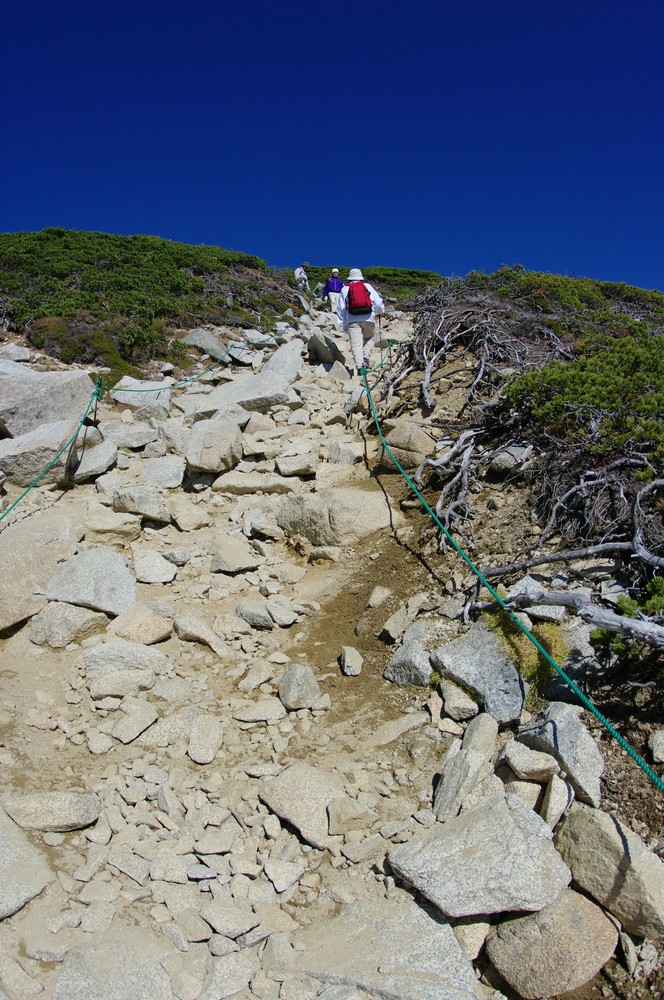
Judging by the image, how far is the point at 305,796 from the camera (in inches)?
137

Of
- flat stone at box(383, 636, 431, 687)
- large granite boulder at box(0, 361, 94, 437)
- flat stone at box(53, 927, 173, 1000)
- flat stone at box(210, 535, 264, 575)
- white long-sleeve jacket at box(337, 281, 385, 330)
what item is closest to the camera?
flat stone at box(53, 927, 173, 1000)

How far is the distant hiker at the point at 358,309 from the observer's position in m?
9.33

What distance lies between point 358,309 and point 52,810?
26.2 feet

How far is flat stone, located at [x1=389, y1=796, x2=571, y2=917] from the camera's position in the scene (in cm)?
270

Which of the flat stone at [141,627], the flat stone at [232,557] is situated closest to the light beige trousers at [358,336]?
the flat stone at [232,557]

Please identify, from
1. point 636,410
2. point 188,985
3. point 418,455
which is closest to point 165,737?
point 188,985

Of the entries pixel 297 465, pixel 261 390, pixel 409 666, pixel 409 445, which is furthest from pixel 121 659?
pixel 261 390

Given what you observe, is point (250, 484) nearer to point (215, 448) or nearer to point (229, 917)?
point (215, 448)

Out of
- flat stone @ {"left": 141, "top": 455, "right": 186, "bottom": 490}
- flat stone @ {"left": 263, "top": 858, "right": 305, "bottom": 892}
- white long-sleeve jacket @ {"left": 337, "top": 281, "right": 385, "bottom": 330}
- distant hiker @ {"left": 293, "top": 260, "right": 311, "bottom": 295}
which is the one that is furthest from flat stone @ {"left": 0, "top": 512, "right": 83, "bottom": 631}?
distant hiker @ {"left": 293, "top": 260, "right": 311, "bottom": 295}

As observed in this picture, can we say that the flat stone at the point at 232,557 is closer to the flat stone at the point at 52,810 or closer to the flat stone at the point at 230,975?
the flat stone at the point at 52,810

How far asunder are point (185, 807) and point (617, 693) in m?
2.62

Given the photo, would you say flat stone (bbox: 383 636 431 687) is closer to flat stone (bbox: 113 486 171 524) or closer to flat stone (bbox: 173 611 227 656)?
flat stone (bbox: 173 611 227 656)

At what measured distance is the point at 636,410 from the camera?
5.36 metres

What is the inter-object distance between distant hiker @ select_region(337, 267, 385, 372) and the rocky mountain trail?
3194mm
